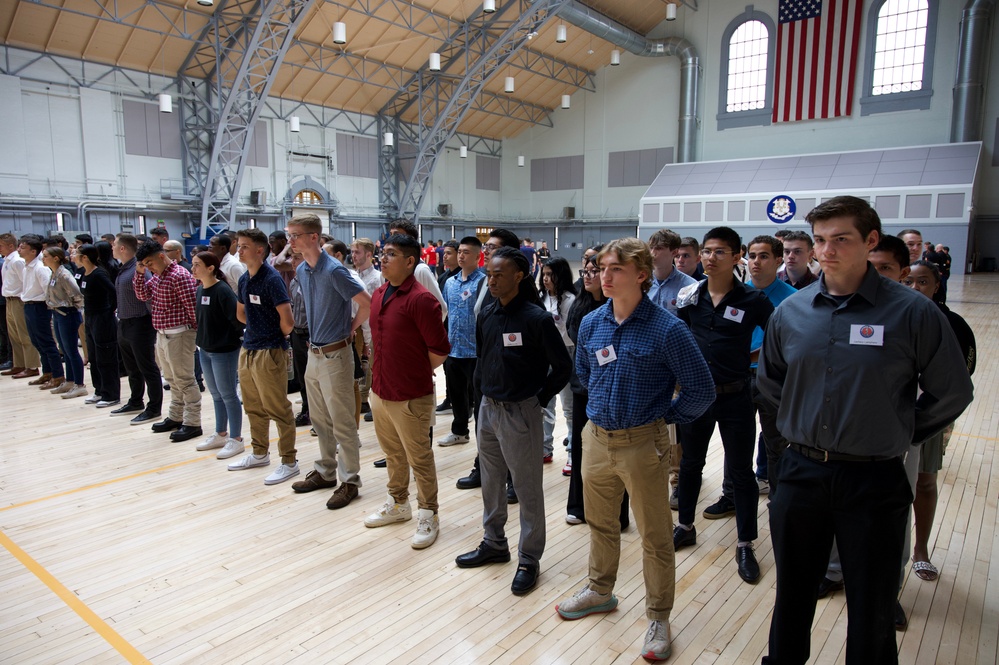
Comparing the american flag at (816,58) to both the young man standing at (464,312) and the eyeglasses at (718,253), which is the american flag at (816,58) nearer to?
the young man standing at (464,312)

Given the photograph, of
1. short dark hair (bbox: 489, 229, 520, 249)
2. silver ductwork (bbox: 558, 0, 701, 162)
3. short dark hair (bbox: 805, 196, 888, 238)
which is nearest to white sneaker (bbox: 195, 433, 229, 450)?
short dark hair (bbox: 489, 229, 520, 249)

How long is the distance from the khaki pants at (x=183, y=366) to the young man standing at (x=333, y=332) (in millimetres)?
2011

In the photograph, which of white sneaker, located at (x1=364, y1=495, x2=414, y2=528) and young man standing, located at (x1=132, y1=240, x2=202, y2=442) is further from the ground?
young man standing, located at (x1=132, y1=240, x2=202, y2=442)

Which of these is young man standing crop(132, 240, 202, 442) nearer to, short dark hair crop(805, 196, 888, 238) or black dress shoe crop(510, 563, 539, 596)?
black dress shoe crop(510, 563, 539, 596)

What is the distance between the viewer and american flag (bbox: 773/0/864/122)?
20734mm

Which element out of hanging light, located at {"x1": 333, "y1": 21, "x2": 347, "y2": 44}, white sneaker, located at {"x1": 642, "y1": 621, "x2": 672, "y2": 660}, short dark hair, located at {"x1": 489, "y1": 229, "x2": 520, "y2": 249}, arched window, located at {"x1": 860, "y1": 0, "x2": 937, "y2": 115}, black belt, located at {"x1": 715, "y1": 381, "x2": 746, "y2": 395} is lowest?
white sneaker, located at {"x1": 642, "y1": 621, "x2": 672, "y2": 660}

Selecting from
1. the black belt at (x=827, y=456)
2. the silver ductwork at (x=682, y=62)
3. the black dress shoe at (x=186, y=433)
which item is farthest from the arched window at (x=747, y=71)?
the black belt at (x=827, y=456)

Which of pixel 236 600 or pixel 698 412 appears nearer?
pixel 698 412

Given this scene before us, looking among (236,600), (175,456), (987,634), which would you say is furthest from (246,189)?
(987,634)

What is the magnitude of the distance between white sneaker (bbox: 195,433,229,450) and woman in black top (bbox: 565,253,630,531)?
325 centimetres

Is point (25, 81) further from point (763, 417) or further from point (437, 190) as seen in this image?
point (763, 417)

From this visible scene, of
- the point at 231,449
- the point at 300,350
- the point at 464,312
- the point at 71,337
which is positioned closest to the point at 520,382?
the point at 464,312

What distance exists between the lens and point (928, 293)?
3.10 metres

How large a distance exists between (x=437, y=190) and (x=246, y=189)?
9.15m
